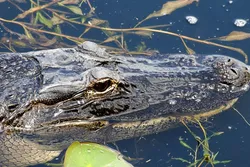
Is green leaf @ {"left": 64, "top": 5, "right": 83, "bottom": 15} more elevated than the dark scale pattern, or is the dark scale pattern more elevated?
the dark scale pattern

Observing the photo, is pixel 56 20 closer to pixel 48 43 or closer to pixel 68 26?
pixel 68 26

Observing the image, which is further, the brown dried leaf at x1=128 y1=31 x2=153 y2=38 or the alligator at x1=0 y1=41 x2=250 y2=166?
the brown dried leaf at x1=128 y1=31 x2=153 y2=38

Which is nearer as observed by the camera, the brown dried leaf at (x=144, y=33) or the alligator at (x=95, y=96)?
the alligator at (x=95, y=96)

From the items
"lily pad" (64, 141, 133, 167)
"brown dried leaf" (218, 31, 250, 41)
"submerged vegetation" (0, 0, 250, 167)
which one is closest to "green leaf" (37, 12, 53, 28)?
"submerged vegetation" (0, 0, 250, 167)

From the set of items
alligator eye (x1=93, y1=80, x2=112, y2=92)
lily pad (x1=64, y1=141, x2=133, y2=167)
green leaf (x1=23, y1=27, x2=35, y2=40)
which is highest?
alligator eye (x1=93, y1=80, x2=112, y2=92)

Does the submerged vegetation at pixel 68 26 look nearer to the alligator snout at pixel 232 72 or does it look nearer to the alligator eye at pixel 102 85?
the alligator snout at pixel 232 72

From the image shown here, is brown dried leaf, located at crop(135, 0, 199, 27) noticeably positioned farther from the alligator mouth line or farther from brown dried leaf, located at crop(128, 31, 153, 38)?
the alligator mouth line

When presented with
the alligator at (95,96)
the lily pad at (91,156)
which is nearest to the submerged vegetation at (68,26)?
the alligator at (95,96)

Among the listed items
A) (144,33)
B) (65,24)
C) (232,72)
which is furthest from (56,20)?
(232,72)
